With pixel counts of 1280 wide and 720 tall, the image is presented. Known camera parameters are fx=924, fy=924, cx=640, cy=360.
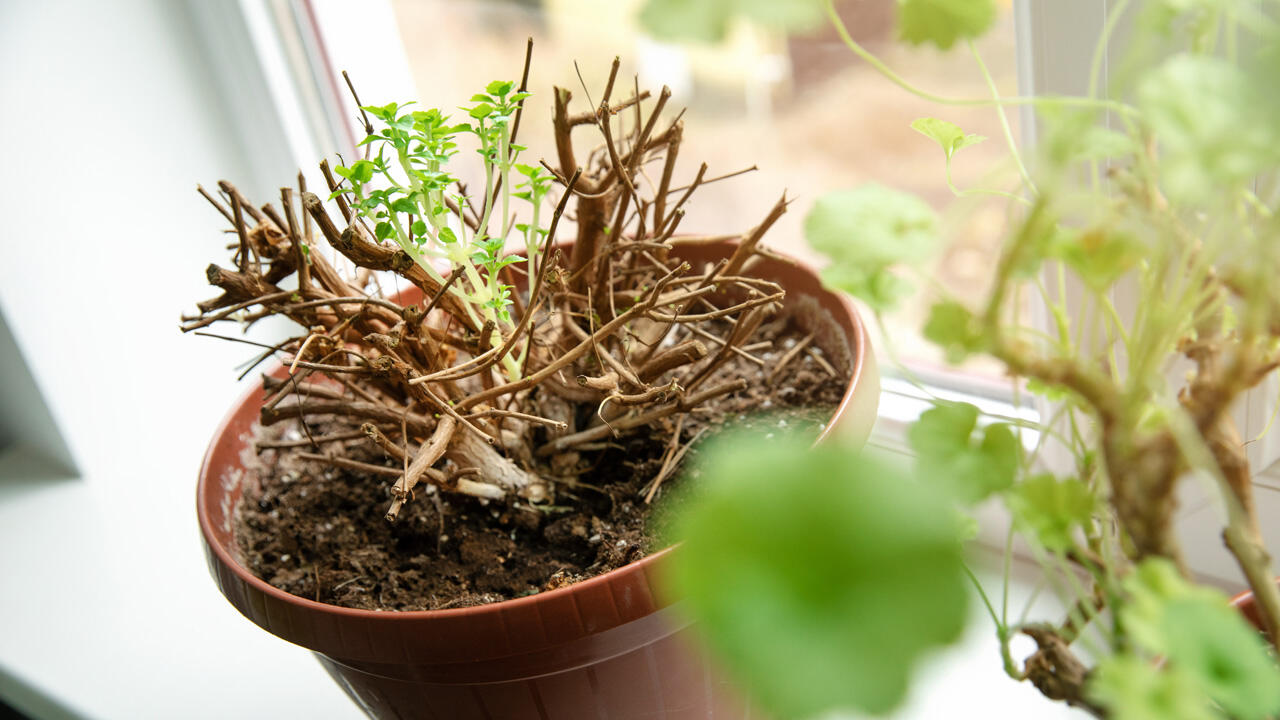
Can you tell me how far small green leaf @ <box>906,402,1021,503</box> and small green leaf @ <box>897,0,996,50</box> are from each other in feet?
0.48

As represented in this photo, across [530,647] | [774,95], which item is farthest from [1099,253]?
[774,95]

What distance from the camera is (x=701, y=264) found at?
76 cm

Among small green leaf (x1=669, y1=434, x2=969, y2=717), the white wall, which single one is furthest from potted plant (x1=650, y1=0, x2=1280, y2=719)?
the white wall

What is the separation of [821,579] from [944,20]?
237mm

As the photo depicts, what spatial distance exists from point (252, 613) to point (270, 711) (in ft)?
1.05

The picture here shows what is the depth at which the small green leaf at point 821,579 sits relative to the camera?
219mm

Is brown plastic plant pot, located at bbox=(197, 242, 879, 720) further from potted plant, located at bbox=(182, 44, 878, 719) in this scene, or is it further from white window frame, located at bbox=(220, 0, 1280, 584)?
white window frame, located at bbox=(220, 0, 1280, 584)

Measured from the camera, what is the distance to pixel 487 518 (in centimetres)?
62

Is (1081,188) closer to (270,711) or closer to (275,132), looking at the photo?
(270,711)

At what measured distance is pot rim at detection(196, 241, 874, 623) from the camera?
454mm

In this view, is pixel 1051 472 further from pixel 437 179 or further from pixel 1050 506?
pixel 437 179

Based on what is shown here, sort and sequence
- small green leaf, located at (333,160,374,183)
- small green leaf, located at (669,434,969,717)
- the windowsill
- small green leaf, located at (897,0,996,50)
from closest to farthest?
small green leaf, located at (669,434,969,717), small green leaf, located at (897,0,996,50), small green leaf, located at (333,160,374,183), the windowsill

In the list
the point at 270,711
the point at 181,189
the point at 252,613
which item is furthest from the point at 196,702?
the point at 181,189

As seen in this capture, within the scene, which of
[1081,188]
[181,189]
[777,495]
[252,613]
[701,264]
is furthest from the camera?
[181,189]
